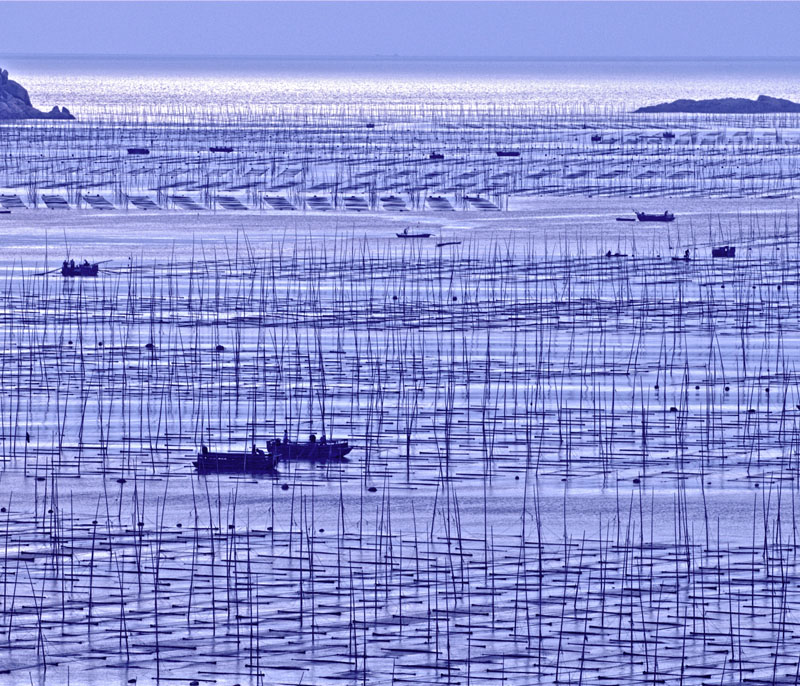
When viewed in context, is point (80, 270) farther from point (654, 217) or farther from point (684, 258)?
point (654, 217)

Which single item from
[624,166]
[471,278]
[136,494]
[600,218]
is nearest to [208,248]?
[471,278]

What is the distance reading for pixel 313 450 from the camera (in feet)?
53.0

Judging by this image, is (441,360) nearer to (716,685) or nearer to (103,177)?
(716,685)

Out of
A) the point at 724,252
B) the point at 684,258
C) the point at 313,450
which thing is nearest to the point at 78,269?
the point at 684,258

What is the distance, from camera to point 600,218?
36.7 metres

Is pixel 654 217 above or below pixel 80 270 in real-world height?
above

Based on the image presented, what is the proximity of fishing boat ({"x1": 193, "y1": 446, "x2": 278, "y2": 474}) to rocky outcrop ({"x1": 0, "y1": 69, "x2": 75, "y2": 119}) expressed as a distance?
2725 inches

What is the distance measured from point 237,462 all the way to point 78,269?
1158 centimetres

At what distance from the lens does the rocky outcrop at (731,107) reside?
9812 centimetres

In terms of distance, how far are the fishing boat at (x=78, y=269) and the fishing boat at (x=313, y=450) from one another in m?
11.0

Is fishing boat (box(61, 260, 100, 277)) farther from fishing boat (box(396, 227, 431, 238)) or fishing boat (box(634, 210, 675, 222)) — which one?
fishing boat (box(634, 210, 675, 222))

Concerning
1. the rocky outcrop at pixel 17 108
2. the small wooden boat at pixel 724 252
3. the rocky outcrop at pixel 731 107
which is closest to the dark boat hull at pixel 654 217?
the small wooden boat at pixel 724 252

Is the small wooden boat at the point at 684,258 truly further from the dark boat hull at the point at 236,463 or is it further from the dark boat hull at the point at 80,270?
the dark boat hull at the point at 236,463

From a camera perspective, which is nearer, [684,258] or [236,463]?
[236,463]
